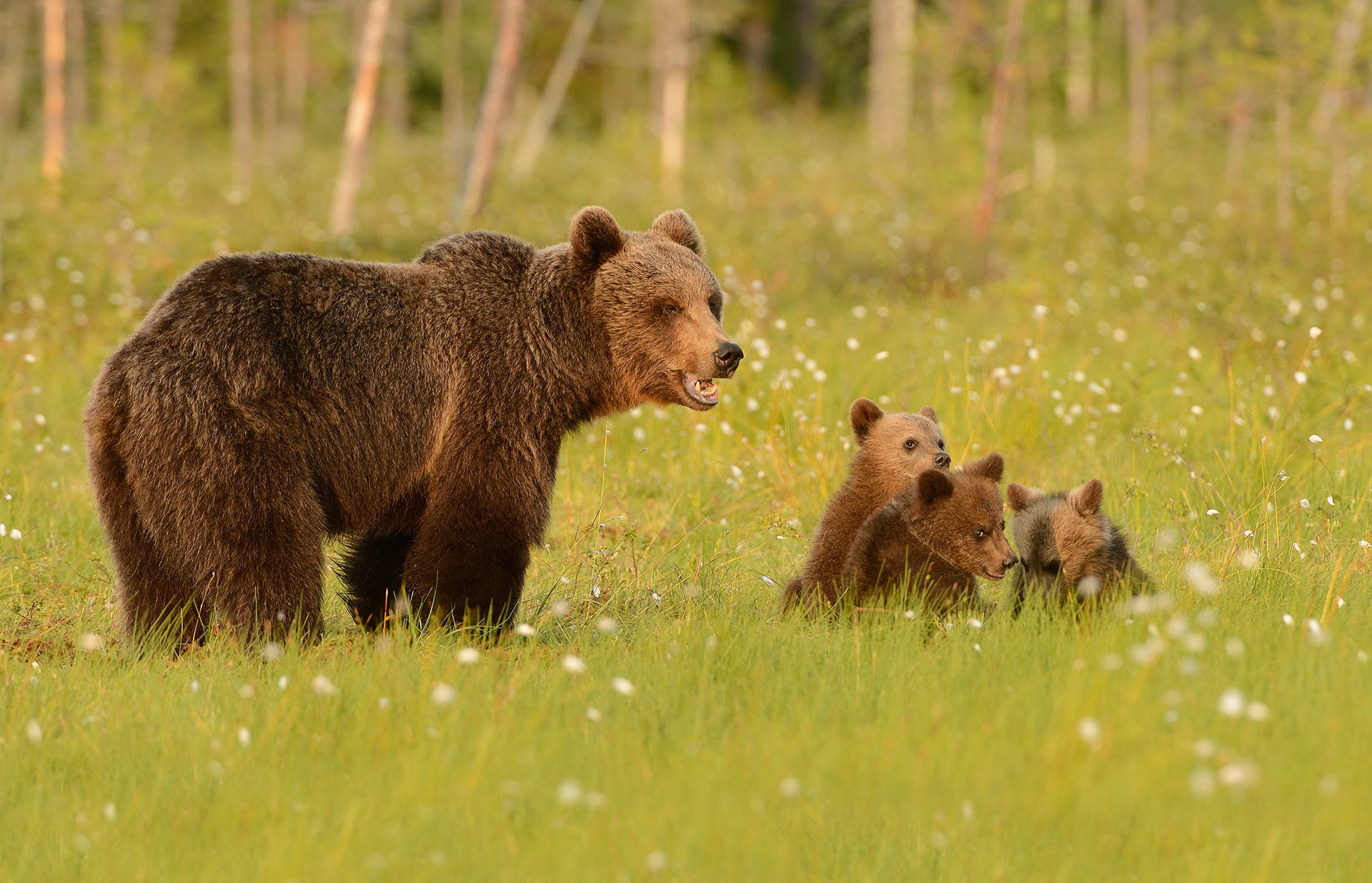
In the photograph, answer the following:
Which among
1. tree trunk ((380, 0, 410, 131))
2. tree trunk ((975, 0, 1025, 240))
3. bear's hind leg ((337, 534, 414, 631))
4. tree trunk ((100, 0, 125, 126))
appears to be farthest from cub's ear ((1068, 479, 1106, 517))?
tree trunk ((380, 0, 410, 131))

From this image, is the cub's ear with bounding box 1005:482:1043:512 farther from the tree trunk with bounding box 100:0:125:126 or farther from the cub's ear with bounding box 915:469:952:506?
the tree trunk with bounding box 100:0:125:126

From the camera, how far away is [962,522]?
5.40 m

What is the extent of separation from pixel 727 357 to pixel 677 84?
925 inches

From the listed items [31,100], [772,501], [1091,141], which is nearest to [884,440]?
[772,501]

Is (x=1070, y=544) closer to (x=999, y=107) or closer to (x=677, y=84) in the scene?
(x=999, y=107)

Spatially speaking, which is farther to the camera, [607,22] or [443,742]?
[607,22]

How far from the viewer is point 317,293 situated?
5.58 m

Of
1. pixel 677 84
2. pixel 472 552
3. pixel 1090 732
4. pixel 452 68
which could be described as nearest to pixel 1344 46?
pixel 677 84

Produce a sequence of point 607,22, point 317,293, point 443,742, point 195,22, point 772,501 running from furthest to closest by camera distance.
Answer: point 195,22 < point 607,22 < point 772,501 < point 317,293 < point 443,742

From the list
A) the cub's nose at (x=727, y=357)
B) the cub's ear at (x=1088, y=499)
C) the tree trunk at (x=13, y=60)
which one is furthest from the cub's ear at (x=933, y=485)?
the tree trunk at (x=13, y=60)

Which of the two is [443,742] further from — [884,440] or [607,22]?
[607,22]

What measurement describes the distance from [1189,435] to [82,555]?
671cm

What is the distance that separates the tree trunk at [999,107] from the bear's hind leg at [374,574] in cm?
1317

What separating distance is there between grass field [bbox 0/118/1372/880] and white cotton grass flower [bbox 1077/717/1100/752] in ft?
0.06
